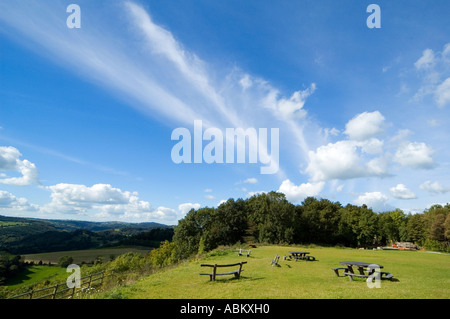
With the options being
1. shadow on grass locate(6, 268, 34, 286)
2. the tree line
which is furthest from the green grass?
the tree line

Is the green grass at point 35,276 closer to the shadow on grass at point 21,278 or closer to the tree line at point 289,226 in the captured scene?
the shadow on grass at point 21,278

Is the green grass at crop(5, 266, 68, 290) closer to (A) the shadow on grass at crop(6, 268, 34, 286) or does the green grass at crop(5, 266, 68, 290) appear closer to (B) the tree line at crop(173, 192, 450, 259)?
(A) the shadow on grass at crop(6, 268, 34, 286)

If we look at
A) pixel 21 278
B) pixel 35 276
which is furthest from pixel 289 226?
pixel 21 278

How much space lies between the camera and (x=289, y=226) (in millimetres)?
57781

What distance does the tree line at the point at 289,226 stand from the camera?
57.2 m

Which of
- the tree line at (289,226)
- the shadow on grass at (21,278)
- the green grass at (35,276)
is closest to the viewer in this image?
the tree line at (289,226)

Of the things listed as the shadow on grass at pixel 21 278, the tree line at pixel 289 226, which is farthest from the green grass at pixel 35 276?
the tree line at pixel 289 226

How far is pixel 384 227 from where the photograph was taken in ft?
226

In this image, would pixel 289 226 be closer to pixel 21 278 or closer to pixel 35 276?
pixel 35 276

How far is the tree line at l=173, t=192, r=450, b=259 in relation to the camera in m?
57.2

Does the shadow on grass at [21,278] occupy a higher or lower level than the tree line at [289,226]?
lower

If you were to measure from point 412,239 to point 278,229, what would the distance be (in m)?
47.0
